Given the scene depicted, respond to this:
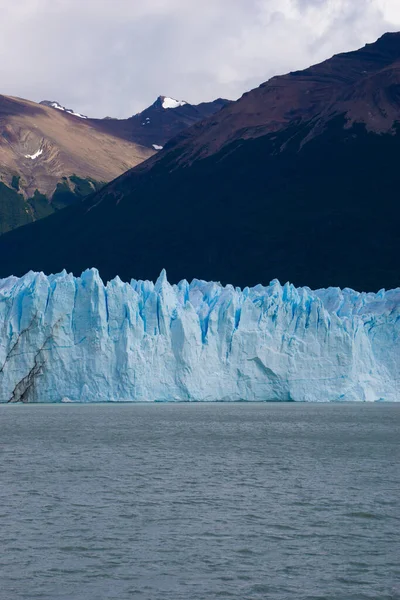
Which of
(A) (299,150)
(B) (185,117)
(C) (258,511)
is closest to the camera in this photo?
(C) (258,511)

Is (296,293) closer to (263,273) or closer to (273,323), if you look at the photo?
(273,323)

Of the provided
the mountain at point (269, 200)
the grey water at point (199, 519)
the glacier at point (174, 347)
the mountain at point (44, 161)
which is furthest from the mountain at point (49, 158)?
A: the grey water at point (199, 519)

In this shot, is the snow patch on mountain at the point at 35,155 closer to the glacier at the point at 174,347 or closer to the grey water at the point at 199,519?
the glacier at the point at 174,347

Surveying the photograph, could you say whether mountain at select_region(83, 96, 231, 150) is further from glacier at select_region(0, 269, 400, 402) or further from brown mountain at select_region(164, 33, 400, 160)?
glacier at select_region(0, 269, 400, 402)

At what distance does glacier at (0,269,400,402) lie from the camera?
1754 inches

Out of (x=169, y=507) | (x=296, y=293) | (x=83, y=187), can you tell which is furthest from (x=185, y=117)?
(x=169, y=507)

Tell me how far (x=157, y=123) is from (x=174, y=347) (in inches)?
5861

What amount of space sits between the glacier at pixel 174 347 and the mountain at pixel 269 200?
31654mm

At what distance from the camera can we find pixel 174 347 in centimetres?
4562

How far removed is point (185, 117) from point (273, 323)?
151422 millimetres

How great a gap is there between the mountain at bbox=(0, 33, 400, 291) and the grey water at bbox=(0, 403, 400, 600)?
5113 cm

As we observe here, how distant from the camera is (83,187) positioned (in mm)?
155250

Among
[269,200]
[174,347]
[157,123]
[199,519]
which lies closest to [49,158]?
[157,123]

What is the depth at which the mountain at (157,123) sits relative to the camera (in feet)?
602
